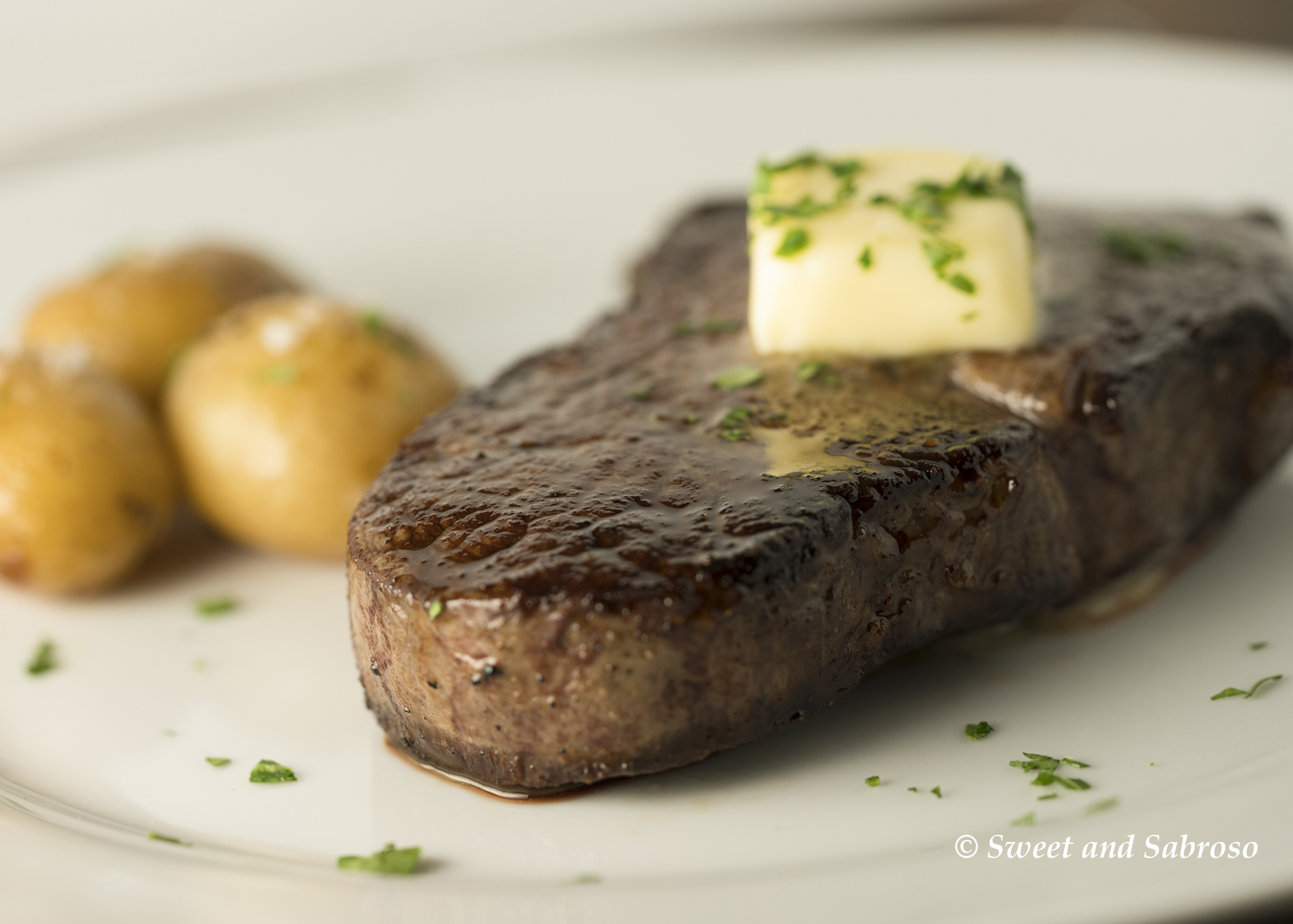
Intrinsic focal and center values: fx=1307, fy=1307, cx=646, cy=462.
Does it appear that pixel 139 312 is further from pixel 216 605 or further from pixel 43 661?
pixel 43 661

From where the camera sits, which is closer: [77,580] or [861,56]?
[77,580]

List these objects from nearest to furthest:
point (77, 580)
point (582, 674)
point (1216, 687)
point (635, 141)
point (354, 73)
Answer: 1. point (582, 674)
2. point (1216, 687)
3. point (77, 580)
4. point (635, 141)
5. point (354, 73)

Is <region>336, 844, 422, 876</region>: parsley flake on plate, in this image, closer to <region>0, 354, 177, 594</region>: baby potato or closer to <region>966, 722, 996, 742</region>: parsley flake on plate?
<region>966, 722, 996, 742</region>: parsley flake on plate

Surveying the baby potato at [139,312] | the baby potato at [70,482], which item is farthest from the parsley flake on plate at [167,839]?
the baby potato at [139,312]

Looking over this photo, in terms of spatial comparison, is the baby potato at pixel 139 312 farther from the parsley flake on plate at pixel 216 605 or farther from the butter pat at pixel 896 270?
the butter pat at pixel 896 270

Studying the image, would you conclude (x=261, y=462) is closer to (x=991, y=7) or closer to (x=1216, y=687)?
(x=1216, y=687)

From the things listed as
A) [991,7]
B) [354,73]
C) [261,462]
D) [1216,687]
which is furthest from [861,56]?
[1216,687]

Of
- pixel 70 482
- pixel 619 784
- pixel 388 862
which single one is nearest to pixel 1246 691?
pixel 619 784
